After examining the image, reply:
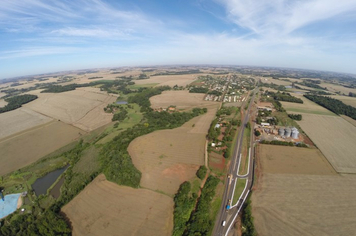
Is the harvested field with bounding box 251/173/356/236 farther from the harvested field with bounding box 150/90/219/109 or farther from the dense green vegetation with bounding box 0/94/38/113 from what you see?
the dense green vegetation with bounding box 0/94/38/113

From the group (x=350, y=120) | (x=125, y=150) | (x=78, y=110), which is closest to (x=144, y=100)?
(x=78, y=110)

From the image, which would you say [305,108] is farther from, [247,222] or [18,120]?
[18,120]

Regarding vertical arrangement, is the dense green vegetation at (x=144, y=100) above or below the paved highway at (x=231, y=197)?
above

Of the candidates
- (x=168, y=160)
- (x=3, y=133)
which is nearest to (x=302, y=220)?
(x=168, y=160)

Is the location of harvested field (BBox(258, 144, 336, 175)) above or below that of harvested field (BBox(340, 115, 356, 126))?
below

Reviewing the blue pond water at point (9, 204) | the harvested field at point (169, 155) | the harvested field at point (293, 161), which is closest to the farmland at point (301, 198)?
the harvested field at point (293, 161)

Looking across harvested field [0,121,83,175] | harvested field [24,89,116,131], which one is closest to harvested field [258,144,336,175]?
harvested field [0,121,83,175]

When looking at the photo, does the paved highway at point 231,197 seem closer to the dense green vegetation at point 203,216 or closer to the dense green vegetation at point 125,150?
the dense green vegetation at point 203,216

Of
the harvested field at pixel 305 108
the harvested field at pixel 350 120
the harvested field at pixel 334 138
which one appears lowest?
the harvested field at pixel 334 138
